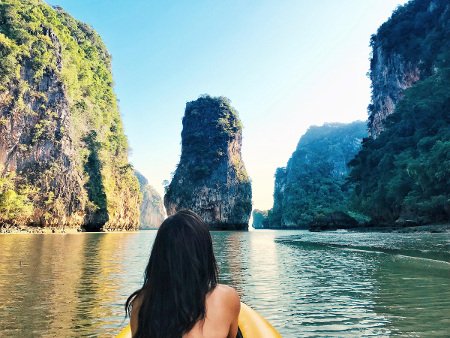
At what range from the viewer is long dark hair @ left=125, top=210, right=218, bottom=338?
6.56 feet

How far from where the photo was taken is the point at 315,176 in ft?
393

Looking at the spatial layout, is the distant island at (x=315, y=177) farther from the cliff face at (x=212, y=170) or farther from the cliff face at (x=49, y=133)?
the cliff face at (x=49, y=133)

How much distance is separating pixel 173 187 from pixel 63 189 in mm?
45623

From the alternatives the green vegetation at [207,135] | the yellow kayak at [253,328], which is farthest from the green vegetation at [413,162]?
the green vegetation at [207,135]

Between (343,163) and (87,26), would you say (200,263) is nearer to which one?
(87,26)

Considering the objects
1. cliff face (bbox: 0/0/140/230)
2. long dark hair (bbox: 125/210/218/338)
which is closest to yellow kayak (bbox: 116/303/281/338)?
long dark hair (bbox: 125/210/218/338)

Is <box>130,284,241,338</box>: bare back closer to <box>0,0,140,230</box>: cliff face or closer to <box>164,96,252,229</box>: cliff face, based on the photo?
<box>0,0,140,230</box>: cliff face

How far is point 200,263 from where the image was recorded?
6.81ft

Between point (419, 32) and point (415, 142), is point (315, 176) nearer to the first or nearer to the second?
point (419, 32)

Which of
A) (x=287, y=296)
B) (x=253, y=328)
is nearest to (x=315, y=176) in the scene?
(x=287, y=296)

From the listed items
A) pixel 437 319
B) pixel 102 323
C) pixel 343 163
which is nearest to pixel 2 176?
pixel 102 323

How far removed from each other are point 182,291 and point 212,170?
306 feet

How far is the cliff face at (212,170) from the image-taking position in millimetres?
92688

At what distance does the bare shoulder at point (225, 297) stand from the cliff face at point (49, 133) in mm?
45087
